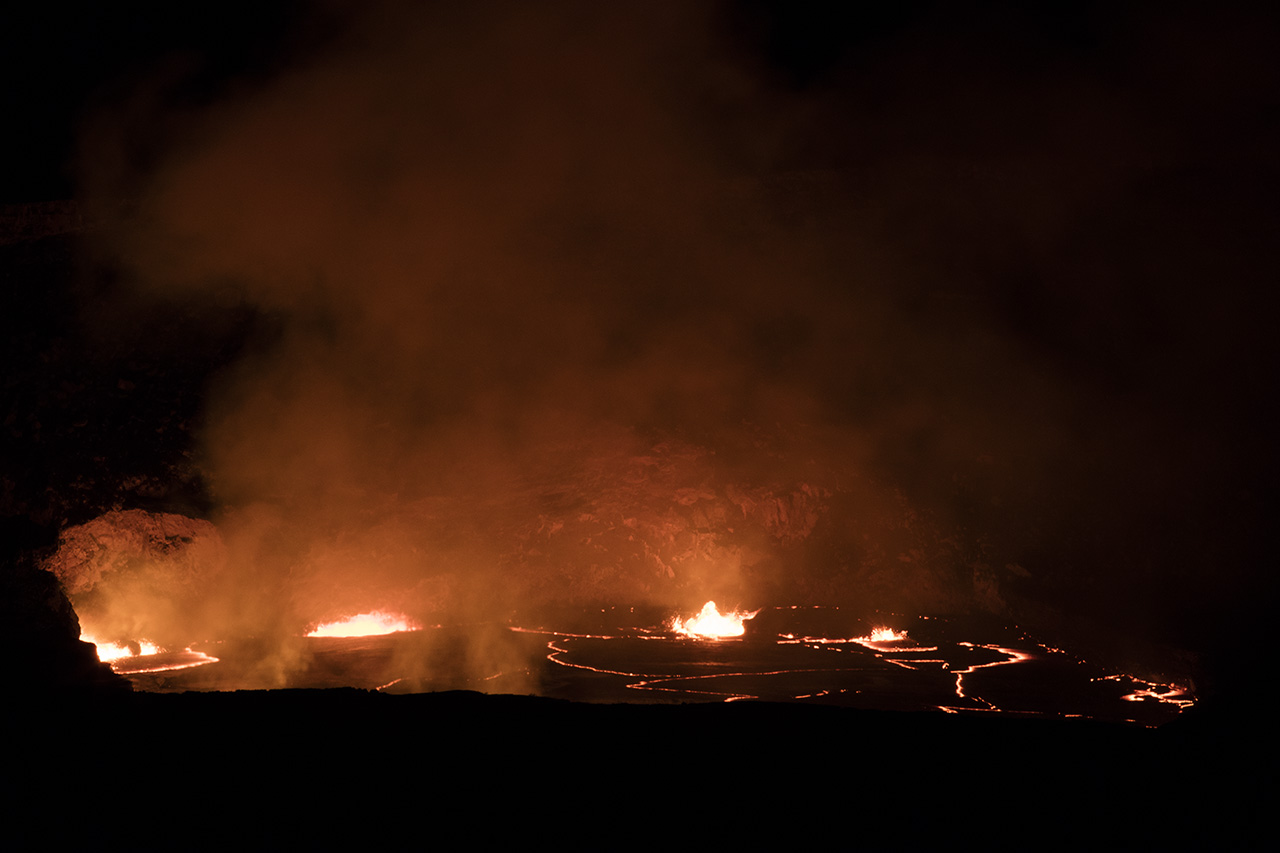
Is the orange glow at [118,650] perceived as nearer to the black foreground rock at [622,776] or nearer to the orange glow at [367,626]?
the orange glow at [367,626]

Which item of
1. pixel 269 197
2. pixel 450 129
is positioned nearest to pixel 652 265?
pixel 450 129

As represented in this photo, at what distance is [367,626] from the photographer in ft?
30.1

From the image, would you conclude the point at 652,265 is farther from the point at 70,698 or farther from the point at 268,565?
the point at 70,698

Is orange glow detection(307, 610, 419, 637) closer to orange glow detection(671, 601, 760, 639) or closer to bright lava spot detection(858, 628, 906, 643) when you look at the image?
orange glow detection(671, 601, 760, 639)

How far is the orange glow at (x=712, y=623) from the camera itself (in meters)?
8.70

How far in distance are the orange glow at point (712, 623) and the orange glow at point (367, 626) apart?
10.6ft

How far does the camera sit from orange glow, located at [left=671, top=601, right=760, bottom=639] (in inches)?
342

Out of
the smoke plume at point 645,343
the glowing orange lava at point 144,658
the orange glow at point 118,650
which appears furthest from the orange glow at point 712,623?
the orange glow at point 118,650

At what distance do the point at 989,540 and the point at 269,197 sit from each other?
Result: 36.0 feet

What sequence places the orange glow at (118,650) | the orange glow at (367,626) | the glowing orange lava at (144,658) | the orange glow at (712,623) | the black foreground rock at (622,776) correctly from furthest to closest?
the orange glow at (367,626) < the orange glow at (712,623) < the orange glow at (118,650) < the glowing orange lava at (144,658) < the black foreground rock at (622,776)

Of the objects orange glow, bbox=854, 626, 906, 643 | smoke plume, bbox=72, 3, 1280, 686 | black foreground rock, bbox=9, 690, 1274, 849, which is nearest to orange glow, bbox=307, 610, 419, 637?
smoke plume, bbox=72, 3, 1280, 686

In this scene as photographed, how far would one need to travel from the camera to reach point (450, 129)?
10.9 meters

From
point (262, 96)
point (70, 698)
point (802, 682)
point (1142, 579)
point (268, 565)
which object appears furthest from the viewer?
point (262, 96)

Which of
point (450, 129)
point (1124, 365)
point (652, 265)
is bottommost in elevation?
point (1124, 365)
